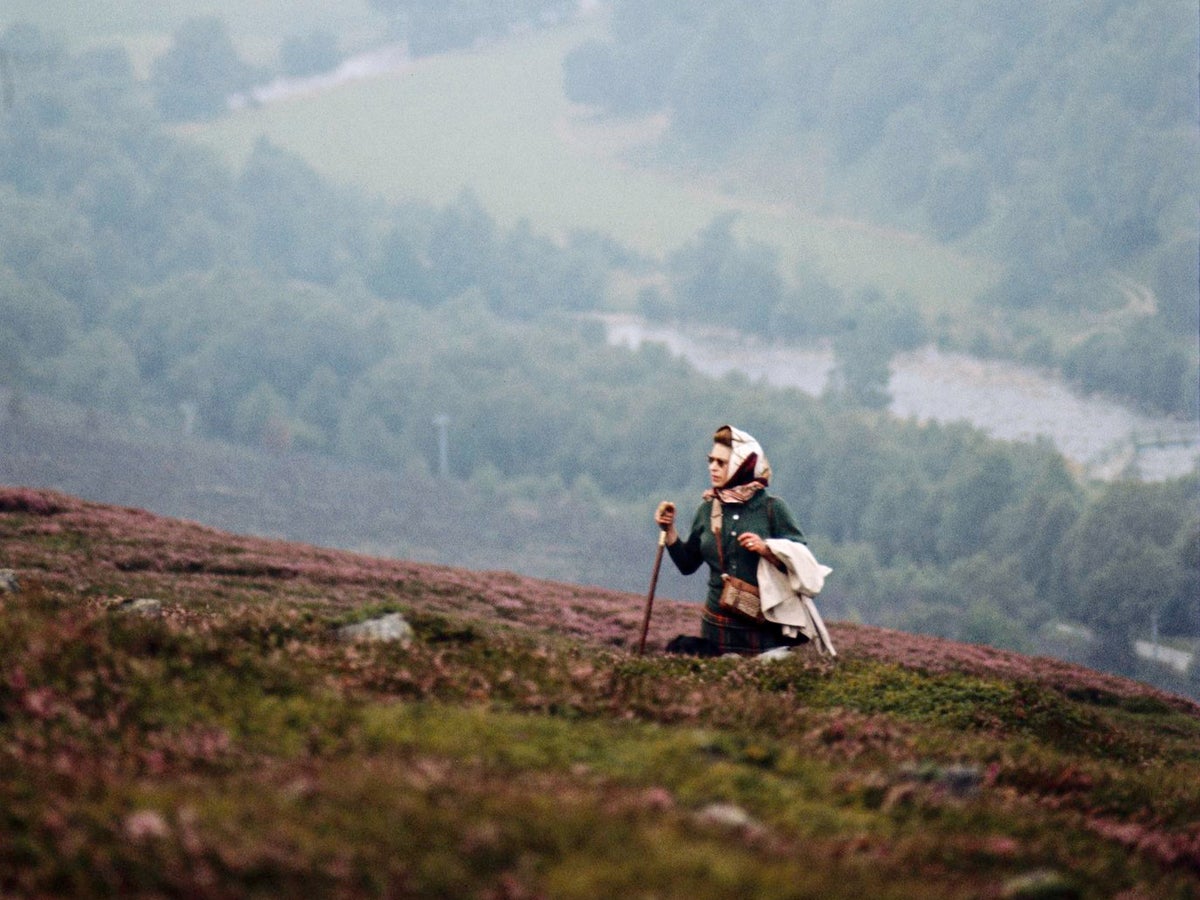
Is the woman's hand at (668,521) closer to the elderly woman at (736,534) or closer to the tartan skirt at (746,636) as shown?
the elderly woman at (736,534)

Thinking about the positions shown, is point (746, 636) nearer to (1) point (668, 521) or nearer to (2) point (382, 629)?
(1) point (668, 521)

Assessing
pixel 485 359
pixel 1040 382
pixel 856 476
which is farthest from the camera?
pixel 485 359

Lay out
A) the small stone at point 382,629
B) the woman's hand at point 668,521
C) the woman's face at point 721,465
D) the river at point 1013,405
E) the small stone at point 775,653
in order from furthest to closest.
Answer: the river at point 1013,405
the woman's face at point 721,465
the woman's hand at point 668,521
the small stone at point 775,653
the small stone at point 382,629

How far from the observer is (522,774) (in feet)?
34.6

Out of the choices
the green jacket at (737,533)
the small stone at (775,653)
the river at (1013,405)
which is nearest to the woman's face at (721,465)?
the green jacket at (737,533)

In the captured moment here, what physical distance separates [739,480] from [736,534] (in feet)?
2.40

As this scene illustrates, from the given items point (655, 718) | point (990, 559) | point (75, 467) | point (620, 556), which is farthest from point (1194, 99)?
point (655, 718)

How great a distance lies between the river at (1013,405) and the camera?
132 metres

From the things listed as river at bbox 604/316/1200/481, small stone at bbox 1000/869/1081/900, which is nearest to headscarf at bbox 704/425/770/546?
small stone at bbox 1000/869/1081/900

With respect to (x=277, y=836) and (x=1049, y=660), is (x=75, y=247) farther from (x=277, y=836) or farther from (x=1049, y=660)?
(x=277, y=836)

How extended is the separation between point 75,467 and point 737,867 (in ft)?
366

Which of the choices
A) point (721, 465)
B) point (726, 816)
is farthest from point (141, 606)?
point (726, 816)

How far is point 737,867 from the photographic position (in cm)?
859

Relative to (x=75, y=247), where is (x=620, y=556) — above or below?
below
